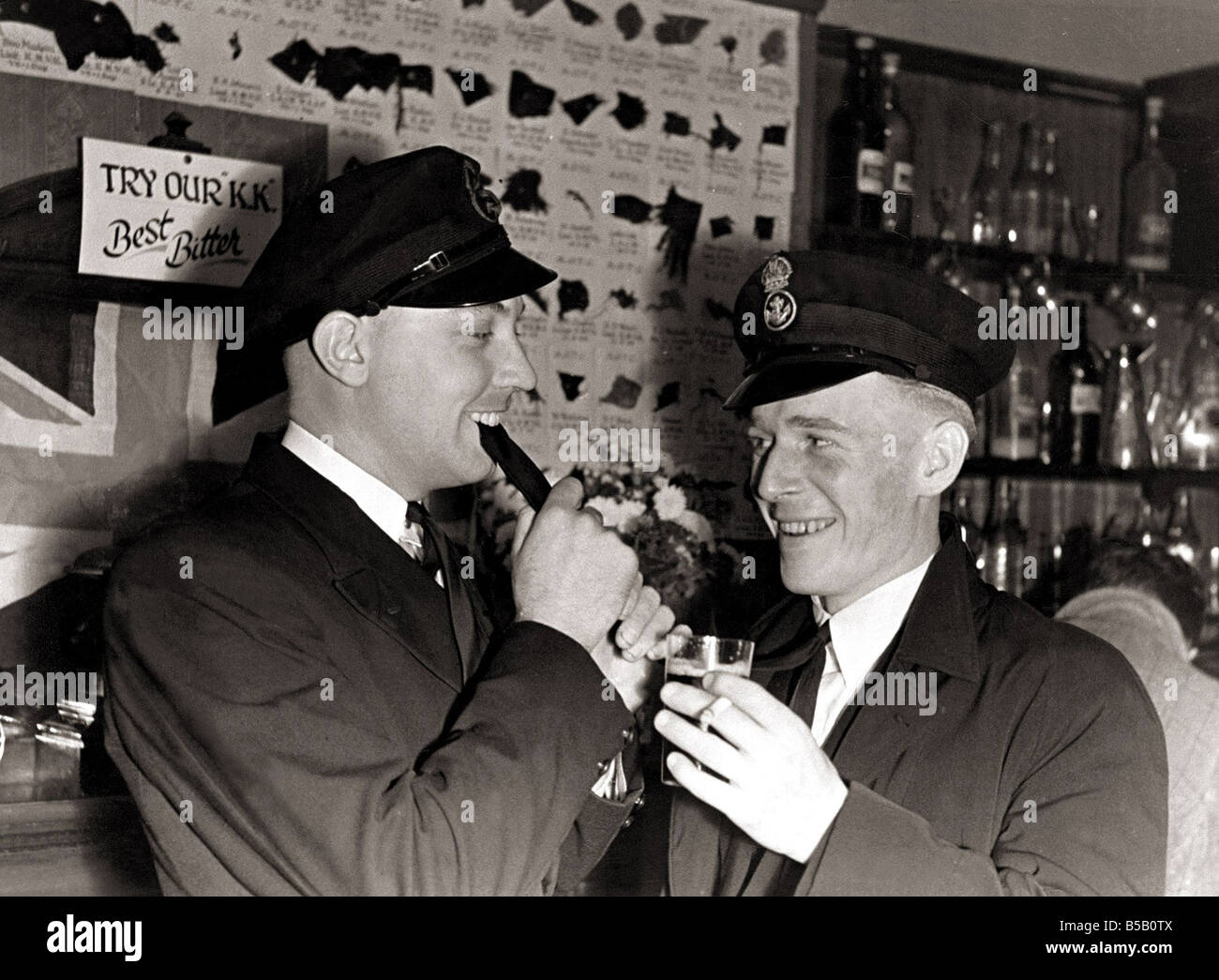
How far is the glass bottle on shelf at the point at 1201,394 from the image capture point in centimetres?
307

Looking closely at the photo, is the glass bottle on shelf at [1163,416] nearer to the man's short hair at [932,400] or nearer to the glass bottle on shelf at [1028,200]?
the glass bottle on shelf at [1028,200]

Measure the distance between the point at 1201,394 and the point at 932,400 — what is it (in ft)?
5.95

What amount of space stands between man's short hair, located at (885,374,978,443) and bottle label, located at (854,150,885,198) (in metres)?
1.34

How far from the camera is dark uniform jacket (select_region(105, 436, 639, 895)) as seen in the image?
4.08 ft

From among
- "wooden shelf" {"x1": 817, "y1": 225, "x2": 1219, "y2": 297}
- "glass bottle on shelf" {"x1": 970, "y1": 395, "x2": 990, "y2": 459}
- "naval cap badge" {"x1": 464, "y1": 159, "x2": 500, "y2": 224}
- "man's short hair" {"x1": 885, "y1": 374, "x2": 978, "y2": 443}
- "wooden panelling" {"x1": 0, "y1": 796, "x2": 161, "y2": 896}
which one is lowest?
"wooden panelling" {"x1": 0, "y1": 796, "x2": 161, "y2": 896}

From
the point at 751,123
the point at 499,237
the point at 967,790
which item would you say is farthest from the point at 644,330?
the point at 967,790

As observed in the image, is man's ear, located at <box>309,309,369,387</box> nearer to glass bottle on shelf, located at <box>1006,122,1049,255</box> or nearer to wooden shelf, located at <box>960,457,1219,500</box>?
wooden shelf, located at <box>960,457,1219,500</box>

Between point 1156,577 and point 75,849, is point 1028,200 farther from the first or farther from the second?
point 75,849

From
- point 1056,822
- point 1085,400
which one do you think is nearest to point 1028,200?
point 1085,400

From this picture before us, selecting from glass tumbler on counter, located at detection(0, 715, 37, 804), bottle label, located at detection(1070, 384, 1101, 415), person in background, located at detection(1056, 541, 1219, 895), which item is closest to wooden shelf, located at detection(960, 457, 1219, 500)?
bottle label, located at detection(1070, 384, 1101, 415)

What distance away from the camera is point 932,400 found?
5.18ft

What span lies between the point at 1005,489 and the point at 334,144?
161 centimetres

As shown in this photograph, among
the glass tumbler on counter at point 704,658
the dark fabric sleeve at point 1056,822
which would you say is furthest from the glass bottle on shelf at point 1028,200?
the glass tumbler on counter at point 704,658
